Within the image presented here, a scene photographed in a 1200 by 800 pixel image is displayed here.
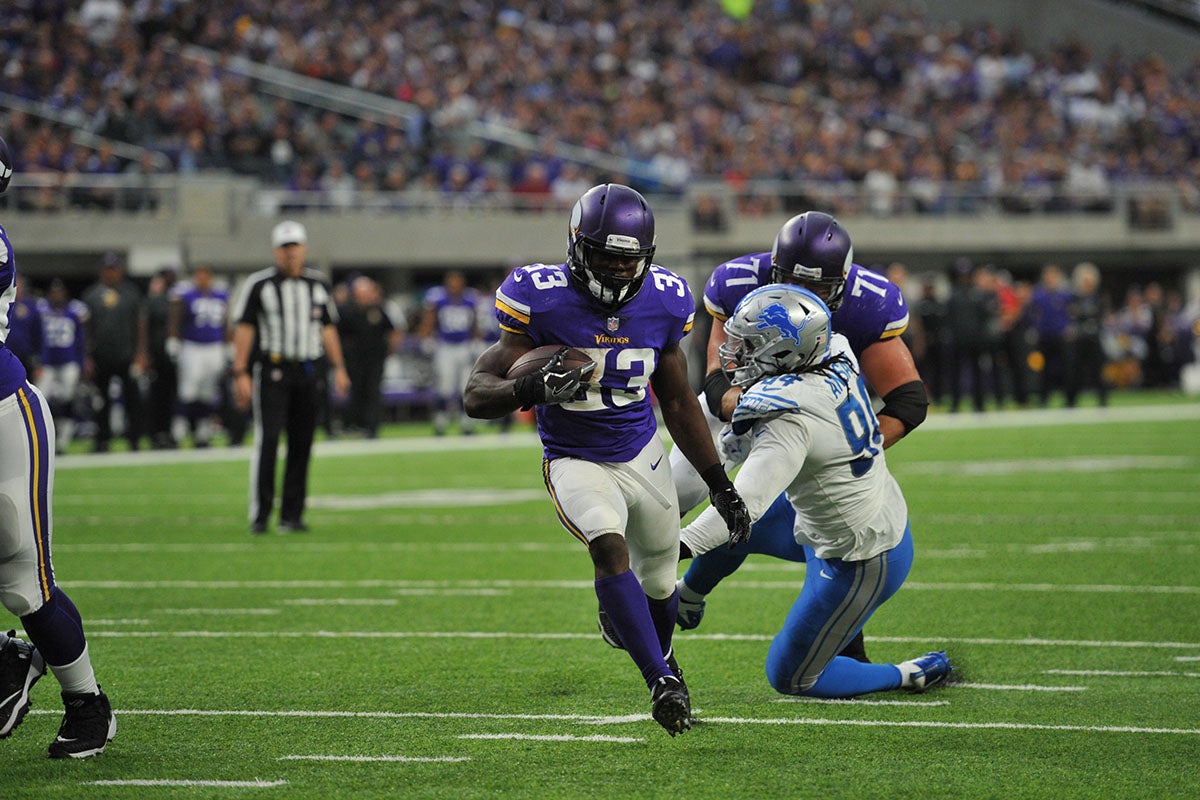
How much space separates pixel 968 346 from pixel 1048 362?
7.83 feet

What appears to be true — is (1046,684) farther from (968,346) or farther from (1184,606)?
(968,346)

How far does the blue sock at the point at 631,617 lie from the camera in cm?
411

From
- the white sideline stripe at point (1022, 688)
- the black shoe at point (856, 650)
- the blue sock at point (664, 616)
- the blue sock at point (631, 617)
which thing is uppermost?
the blue sock at point (631, 617)

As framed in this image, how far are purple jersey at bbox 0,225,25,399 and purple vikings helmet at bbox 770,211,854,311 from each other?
2.44 meters

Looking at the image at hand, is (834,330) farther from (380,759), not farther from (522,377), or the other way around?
(380,759)

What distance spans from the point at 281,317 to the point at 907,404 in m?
4.64

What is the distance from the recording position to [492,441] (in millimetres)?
16125

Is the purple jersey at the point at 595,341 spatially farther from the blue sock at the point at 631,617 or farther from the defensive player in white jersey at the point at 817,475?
the blue sock at the point at 631,617

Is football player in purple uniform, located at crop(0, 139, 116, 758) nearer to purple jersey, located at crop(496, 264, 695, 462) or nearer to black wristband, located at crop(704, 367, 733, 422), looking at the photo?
purple jersey, located at crop(496, 264, 695, 462)

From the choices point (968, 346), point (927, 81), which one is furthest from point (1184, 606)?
A: point (927, 81)

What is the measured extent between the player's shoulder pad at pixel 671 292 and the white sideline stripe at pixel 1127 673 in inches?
70.5

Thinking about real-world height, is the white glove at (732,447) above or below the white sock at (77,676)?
above

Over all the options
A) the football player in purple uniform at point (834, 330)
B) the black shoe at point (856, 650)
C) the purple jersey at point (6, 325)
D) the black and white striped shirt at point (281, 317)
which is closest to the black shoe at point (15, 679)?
the purple jersey at point (6, 325)

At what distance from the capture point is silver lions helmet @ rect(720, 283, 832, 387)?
15.1 feet
